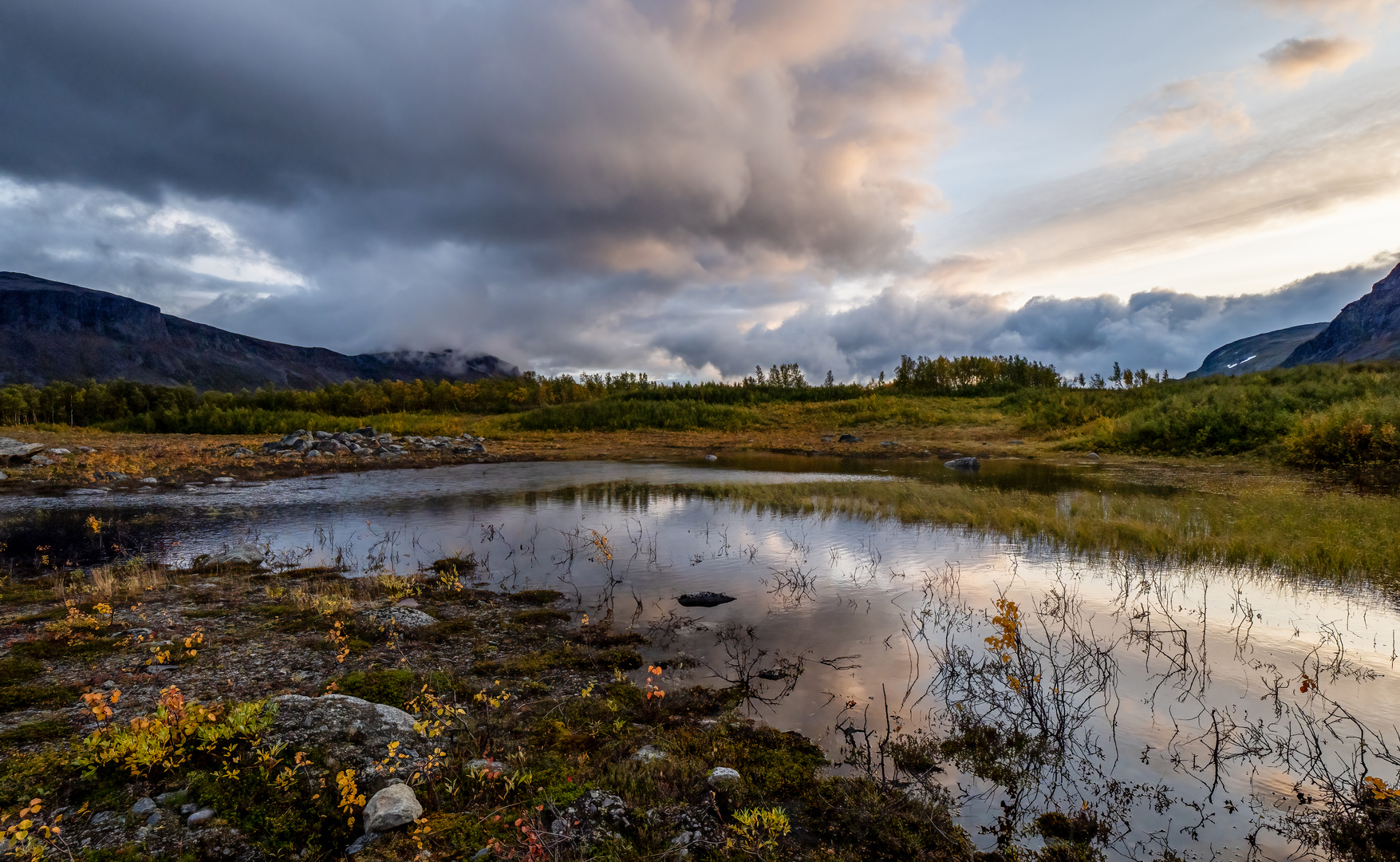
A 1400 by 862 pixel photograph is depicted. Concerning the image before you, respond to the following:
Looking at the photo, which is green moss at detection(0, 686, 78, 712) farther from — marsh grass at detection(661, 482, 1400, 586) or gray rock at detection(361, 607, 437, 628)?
marsh grass at detection(661, 482, 1400, 586)

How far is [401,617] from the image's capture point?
9734 mm

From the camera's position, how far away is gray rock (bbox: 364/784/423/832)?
4.50 meters

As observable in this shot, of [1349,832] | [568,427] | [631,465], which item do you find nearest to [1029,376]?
[568,427]

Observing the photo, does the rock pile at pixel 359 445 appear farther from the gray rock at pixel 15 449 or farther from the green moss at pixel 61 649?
the green moss at pixel 61 649

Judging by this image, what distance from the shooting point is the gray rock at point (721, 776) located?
5.30m

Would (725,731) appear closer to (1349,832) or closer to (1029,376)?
(1349,832)

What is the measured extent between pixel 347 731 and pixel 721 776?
3.51m

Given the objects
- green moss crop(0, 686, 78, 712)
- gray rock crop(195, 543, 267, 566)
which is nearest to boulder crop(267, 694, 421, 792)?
green moss crop(0, 686, 78, 712)

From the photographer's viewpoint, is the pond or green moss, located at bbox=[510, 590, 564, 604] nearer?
the pond

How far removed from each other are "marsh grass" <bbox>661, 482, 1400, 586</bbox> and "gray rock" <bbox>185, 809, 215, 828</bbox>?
16244 mm

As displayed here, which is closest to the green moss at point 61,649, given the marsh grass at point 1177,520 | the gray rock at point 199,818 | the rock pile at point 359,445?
the gray rock at point 199,818

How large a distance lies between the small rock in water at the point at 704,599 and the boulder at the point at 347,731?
585cm

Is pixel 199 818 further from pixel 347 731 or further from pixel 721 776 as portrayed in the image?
pixel 721 776

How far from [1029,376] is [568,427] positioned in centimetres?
9249
